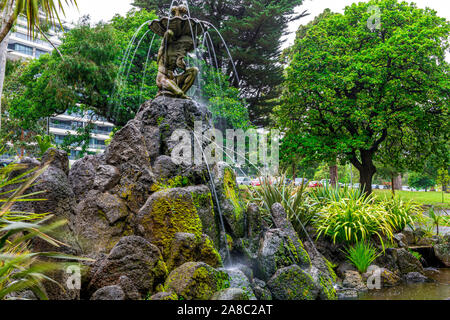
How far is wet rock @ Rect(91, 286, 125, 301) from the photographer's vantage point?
11.5ft

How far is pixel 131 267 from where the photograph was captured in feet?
13.0

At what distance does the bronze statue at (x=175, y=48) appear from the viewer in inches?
293

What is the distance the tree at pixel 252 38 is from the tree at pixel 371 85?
4667mm

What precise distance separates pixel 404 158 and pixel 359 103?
4764 millimetres

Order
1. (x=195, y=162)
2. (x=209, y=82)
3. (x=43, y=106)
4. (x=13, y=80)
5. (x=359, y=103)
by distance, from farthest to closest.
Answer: (x=13, y=80) < (x=209, y=82) < (x=43, y=106) < (x=359, y=103) < (x=195, y=162)

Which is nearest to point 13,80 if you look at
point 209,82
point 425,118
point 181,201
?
point 209,82

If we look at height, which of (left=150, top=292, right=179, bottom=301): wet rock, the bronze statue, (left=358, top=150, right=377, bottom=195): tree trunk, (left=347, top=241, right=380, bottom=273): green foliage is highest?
the bronze statue

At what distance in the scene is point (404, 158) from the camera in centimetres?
1628

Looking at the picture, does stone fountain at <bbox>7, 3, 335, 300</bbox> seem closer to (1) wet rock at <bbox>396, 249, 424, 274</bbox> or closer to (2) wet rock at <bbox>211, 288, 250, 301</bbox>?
(2) wet rock at <bbox>211, 288, 250, 301</bbox>

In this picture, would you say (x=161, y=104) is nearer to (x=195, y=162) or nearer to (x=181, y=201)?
(x=195, y=162)

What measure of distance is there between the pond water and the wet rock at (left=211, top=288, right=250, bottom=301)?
9.44 ft

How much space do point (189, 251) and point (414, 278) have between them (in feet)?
17.4

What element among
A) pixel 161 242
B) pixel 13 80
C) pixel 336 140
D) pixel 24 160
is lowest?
pixel 161 242

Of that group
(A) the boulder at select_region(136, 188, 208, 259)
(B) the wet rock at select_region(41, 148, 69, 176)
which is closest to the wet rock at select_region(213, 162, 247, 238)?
(A) the boulder at select_region(136, 188, 208, 259)
